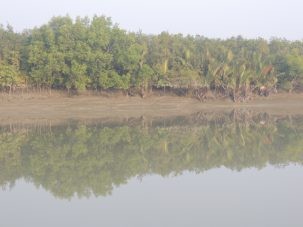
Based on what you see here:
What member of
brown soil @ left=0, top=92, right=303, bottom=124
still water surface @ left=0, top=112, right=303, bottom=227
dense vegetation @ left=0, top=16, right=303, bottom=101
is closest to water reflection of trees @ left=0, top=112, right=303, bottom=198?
still water surface @ left=0, top=112, right=303, bottom=227

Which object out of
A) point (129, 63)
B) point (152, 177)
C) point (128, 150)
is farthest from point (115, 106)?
point (152, 177)

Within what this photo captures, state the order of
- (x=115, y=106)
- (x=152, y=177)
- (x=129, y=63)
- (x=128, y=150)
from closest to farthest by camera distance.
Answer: (x=152, y=177) < (x=128, y=150) < (x=115, y=106) < (x=129, y=63)

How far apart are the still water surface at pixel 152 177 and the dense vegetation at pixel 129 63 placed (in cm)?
1393

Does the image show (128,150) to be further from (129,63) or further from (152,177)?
(129,63)

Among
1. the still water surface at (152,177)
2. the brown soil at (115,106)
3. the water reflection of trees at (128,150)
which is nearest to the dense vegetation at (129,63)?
the brown soil at (115,106)

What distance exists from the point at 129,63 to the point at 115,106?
3423 mm

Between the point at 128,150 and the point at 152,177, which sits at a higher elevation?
the point at 152,177

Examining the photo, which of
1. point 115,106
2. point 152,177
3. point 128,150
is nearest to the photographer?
point 152,177

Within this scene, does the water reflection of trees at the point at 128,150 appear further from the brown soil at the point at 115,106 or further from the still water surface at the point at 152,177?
the brown soil at the point at 115,106

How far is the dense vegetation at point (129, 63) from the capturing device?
39.2 m

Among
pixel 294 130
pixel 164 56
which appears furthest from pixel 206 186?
pixel 164 56

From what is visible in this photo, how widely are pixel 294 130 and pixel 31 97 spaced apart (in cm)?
2216

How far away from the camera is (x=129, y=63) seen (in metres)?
40.4

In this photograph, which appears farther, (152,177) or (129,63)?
(129,63)
